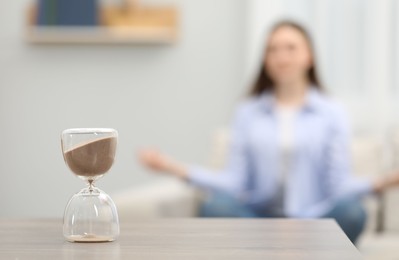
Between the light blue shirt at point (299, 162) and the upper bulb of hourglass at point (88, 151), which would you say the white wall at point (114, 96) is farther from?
the upper bulb of hourglass at point (88, 151)

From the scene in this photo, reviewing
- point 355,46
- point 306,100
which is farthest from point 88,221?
point 355,46

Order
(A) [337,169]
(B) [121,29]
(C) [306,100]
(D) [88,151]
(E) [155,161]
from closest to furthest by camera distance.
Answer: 1. (D) [88,151]
2. (E) [155,161]
3. (A) [337,169]
4. (C) [306,100]
5. (B) [121,29]

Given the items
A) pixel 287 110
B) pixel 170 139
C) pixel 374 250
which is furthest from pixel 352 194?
pixel 170 139

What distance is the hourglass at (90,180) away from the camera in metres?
1.51

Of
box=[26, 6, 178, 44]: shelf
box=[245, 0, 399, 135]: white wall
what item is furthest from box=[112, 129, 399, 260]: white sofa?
box=[26, 6, 178, 44]: shelf

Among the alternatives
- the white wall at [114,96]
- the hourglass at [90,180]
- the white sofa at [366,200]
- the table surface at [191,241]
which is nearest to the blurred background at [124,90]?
the white wall at [114,96]

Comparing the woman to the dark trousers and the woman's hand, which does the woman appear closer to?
the dark trousers

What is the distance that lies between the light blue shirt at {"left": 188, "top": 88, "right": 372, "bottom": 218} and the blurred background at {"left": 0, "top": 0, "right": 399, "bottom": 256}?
2.96 feet

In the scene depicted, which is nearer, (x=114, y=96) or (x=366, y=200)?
(x=366, y=200)

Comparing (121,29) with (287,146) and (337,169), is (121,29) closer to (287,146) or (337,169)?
(287,146)

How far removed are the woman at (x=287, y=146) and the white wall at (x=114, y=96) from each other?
3.14 ft

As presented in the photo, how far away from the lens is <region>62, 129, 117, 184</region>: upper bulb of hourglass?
4.93ft

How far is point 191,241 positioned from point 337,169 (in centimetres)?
176

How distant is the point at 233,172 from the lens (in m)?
3.30
